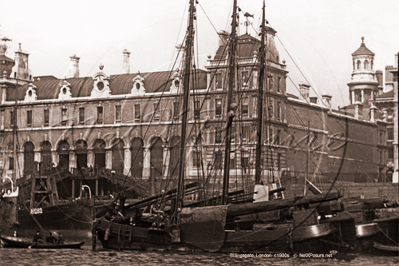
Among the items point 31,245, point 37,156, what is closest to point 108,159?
point 37,156

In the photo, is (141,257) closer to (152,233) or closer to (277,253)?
(152,233)

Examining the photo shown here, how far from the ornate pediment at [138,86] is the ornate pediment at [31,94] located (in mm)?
11665

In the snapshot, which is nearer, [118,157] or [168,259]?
[168,259]

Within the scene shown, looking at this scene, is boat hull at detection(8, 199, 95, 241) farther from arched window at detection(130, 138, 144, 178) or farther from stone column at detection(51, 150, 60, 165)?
stone column at detection(51, 150, 60, 165)

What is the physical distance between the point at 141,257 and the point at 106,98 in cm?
4508

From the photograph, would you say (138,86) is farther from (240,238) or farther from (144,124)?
(240,238)

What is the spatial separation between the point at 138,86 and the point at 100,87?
5180 millimetres

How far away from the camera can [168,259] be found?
113 ft

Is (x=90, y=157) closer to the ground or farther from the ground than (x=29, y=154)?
closer to the ground

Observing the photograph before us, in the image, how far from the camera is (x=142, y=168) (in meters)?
74.3

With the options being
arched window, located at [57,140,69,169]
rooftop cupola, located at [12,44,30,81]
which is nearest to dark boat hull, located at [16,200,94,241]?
arched window, located at [57,140,69,169]

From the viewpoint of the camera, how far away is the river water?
33188 mm

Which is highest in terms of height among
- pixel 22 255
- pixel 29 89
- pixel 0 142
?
pixel 29 89

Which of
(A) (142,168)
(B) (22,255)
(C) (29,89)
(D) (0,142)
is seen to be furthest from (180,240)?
(C) (29,89)
